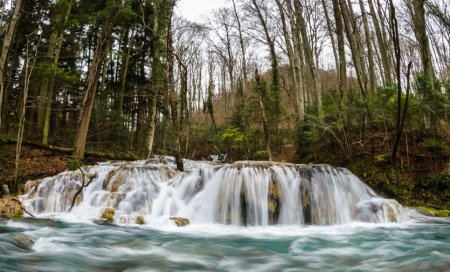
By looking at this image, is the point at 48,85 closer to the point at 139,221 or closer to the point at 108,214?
the point at 108,214

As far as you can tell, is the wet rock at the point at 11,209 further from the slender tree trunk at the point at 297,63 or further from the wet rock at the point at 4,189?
the slender tree trunk at the point at 297,63

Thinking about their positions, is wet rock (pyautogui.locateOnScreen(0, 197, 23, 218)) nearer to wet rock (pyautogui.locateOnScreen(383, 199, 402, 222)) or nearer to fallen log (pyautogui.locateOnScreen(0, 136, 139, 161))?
fallen log (pyautogui.locateOnScreen(0, 136, 139, 161))

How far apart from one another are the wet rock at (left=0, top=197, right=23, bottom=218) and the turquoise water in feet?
2.02

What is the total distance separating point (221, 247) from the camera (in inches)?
235

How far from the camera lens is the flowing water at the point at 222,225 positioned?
498cm

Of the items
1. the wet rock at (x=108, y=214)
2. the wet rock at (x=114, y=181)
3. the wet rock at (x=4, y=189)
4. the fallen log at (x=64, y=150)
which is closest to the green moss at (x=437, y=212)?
the wet rock at (x=108, y=214)

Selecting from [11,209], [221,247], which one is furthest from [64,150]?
[221,247]

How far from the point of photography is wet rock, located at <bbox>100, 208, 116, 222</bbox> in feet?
27.0

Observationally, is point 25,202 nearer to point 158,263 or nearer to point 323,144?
point 158,263

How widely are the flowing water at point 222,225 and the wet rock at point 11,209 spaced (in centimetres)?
41

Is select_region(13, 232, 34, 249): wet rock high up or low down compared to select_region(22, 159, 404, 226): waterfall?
down

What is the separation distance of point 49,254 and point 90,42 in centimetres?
1870

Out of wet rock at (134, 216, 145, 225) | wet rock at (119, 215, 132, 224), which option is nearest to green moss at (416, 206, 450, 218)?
wet rock at (134, 216, 145, 225)

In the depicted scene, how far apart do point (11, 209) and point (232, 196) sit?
5.36 meters
